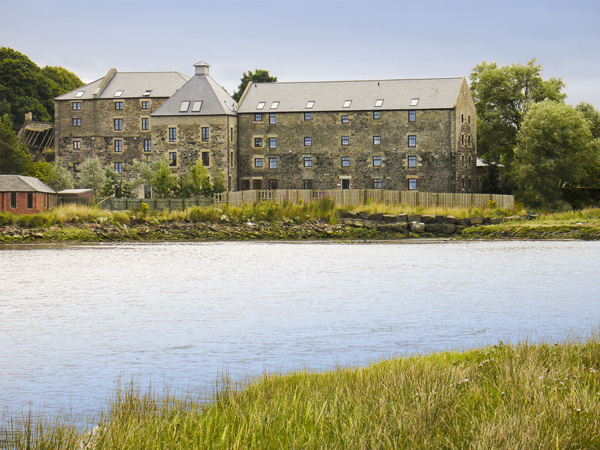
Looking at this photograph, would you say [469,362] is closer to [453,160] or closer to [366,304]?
[366,304]

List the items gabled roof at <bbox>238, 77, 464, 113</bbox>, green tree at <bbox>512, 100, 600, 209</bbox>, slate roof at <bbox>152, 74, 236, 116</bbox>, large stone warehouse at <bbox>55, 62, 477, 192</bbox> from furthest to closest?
slate roof at <bbox>152, 74, 236, 116</bbox> → gabled roof at <bbox>238, 77, 464, 113</bbox> → large stone warehouse at <bbox>55, 62, 477, 192</bbox> → green tree at <bbox>512, 100, 600, 209</bbox>

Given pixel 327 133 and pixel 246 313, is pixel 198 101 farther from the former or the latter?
pixel 246 313

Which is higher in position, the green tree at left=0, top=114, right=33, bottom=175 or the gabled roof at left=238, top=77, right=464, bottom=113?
the gabled roof at left=238, top=77, right=464, bottom=113

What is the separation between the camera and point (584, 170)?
70.2 m

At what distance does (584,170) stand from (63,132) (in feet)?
182

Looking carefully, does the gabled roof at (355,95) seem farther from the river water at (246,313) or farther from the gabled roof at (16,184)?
the river water at (246,313)

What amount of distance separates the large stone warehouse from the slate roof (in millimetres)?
100

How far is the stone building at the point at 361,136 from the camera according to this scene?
2933 inches

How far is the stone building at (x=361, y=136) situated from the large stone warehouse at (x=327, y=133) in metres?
0.10

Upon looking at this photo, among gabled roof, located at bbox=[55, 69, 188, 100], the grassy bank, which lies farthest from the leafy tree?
the grassy bank

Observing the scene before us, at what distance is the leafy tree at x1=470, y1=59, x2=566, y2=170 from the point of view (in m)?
79.9

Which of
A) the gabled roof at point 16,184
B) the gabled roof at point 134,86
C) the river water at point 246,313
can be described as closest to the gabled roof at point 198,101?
the gabled roof at point 134,86

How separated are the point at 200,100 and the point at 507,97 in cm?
3133

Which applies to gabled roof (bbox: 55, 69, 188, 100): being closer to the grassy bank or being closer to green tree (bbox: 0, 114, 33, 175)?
green tree (bbox: 0, 114, 33, 175)
